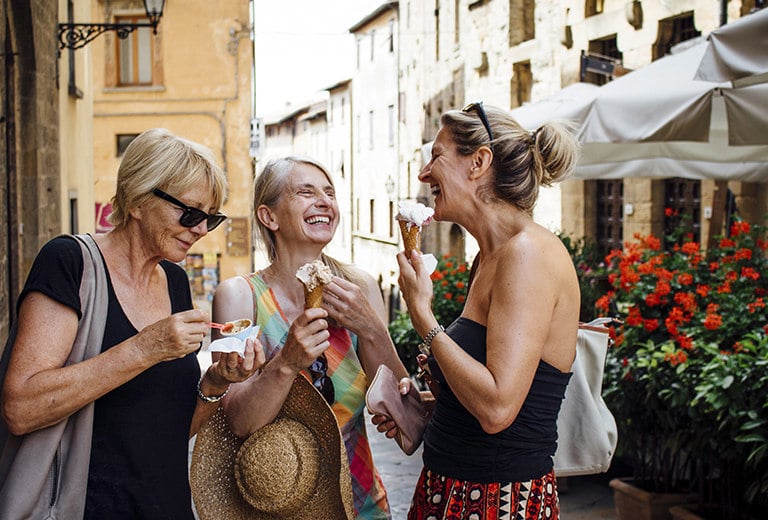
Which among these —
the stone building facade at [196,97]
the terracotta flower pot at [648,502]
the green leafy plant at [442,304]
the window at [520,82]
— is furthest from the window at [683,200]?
the stone building facade at [196,97]

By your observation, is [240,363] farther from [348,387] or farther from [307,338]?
[348,387]

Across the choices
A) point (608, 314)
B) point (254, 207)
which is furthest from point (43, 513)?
point (608, 314)

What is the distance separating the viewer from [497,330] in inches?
97.9

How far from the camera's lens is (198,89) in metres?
25.4

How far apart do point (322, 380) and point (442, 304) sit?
18.6ft

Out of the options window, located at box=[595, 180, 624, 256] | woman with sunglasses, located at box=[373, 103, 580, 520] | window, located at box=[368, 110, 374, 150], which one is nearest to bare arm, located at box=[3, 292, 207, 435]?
woman with sunglasses, located at box=[373, 103, 580, 520]

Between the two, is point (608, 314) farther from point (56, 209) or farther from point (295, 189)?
point (56, 209)

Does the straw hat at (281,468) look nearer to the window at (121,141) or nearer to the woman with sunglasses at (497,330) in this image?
the woman with sunglasses at (497,330)

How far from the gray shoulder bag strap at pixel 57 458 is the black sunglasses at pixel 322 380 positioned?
746 millimetres

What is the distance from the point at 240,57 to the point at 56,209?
15871mm

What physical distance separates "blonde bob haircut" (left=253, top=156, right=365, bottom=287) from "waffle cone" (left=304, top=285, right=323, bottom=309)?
0.37 meters

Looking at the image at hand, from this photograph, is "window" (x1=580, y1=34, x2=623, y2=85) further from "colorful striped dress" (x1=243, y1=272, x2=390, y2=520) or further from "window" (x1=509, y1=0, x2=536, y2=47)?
"colorful striped dress" (x1=243, y1=272, x2=390, y2=520)

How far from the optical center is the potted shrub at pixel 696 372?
14.8 ft

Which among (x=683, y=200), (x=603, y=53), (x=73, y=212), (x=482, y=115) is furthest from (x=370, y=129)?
(x=482, y=115)
